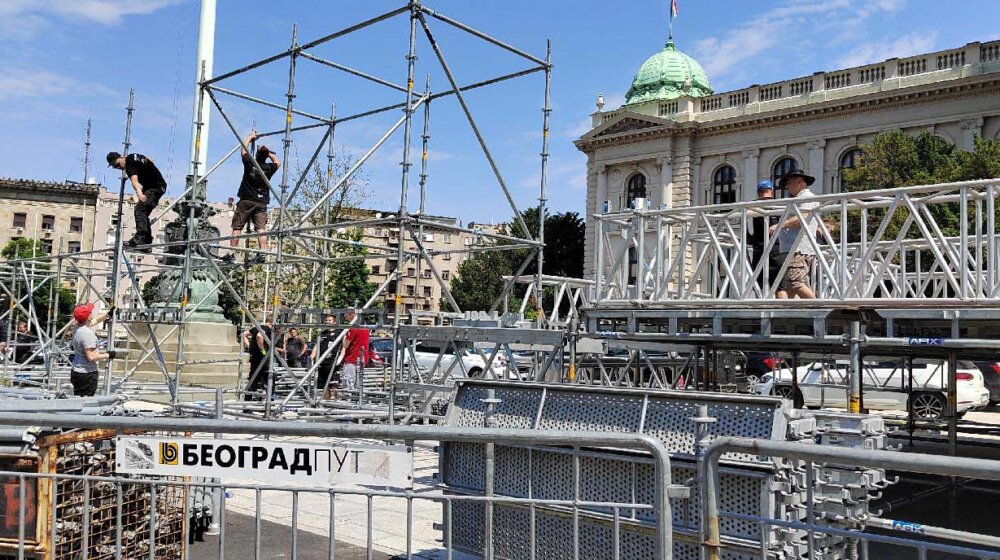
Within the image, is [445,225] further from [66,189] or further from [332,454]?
[66,189]

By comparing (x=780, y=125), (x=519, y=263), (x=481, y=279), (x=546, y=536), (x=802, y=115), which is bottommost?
(x=546, y=536)

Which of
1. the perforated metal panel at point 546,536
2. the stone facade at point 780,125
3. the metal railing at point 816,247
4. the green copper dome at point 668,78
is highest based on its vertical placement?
the green copper dome at point 668,78

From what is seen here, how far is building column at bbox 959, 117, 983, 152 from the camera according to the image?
41906 mm

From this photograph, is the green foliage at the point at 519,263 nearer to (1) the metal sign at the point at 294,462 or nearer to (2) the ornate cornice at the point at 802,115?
(2) the ornate cornice at the point at 802,115

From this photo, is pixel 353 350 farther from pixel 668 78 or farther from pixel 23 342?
pixel 668 78

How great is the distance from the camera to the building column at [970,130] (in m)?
41.9

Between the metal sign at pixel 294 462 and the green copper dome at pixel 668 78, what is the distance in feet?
183

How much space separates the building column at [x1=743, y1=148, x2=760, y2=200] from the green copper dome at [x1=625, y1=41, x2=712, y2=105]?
25.1 feet

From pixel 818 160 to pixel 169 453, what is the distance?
4873 cm

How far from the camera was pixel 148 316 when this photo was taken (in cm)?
1513

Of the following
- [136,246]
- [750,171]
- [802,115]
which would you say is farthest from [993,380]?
[750,171]

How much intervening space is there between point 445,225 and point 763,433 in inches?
307

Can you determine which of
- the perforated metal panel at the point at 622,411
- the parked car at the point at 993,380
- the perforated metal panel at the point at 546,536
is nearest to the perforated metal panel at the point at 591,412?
the perforated metal panel at the point at 622,411

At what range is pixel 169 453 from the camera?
459cm
